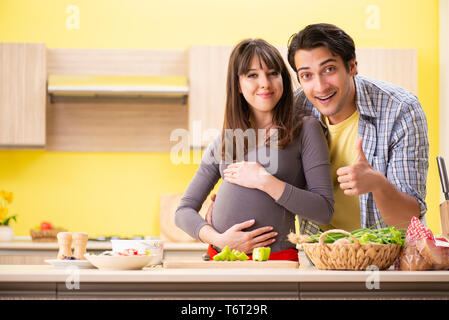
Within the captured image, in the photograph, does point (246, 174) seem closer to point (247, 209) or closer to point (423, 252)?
point (247, 209)

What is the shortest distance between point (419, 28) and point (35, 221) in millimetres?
2884

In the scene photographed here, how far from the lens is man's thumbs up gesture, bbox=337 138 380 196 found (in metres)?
1.72

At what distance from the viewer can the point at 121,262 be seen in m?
1.47

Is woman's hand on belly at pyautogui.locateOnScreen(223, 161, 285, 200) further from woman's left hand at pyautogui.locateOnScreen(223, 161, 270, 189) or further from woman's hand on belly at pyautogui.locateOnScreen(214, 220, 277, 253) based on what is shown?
woman's hand on belly at pyautogui.locateOnScreen(214, 220, 277, 253)

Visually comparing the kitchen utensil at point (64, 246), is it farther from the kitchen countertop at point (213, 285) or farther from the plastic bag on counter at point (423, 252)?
the plastic bag on counter at point (423, 252)

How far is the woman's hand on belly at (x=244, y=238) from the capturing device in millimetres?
2045

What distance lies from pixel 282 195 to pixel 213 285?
0.65m

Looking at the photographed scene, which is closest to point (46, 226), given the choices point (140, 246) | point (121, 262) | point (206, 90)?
point (206, 90)

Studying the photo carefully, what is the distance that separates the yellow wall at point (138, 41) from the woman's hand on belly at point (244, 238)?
213cm

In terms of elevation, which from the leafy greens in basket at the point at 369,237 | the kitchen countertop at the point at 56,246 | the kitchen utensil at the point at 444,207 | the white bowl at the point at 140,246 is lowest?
the kitchen countertop at the point at 56,246

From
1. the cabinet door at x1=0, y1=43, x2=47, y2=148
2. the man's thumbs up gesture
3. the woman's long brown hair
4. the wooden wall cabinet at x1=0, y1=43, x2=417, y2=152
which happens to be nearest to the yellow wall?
the wooden wall cabinet at x1=0, y1=43, x2=417, y2=152

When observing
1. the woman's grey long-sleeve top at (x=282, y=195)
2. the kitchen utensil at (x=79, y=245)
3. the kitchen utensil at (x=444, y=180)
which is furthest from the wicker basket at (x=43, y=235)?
the kitchen utensil at (x=444, y=180)

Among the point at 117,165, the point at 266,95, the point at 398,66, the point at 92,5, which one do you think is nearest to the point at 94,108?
the point at 117,165

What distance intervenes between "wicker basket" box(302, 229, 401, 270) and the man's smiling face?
0.73 metres
